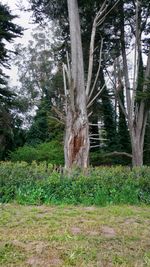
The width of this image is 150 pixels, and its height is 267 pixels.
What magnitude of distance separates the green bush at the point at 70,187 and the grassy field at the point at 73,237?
3.00 feet

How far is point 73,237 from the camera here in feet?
14.7

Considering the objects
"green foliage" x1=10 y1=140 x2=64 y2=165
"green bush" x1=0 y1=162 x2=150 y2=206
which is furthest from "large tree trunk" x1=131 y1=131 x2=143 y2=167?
"green bush" x1=0 y1=162 x2=150 y2=206

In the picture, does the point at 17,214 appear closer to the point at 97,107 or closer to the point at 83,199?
the point at 83,199

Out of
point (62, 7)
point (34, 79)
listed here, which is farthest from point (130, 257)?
point (34, 79)

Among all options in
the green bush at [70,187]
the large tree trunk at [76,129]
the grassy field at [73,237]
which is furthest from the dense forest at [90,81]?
the grassy field at [73,237]

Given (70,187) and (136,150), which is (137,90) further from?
(70,187)

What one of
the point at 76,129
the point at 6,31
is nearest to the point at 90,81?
the point at 76,129

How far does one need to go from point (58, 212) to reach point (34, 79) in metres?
26.8

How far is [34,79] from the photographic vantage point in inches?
1240

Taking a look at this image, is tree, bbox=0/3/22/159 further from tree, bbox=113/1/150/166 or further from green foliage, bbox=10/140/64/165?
tree, bbox=113/1/150/166

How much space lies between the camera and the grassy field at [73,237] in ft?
12.8

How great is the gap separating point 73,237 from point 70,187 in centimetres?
248

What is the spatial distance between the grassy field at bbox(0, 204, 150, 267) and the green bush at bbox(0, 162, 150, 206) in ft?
3.00

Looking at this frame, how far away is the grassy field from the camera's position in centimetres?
391
